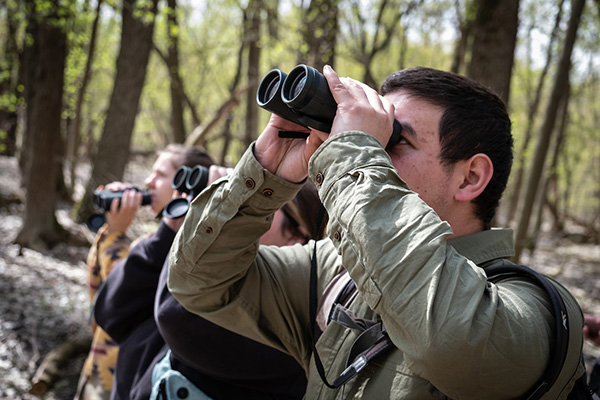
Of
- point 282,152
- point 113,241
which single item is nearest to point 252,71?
point 113,241

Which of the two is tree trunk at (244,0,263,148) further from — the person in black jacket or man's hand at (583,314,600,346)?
man's hand at (583,314,600,346)

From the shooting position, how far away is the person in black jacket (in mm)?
1857

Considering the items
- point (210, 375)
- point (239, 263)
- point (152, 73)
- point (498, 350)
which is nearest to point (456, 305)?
point (498, 350)

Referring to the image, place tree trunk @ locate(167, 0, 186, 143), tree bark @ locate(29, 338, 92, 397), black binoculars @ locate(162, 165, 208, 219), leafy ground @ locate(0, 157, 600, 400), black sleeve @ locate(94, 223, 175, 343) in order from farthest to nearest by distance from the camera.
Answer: tree trunk @ locate(167, 0, 186, 143), leafy ground @ locate(0, 157, 600, 400), tree bark @ locate(29, 338, 92, 397), black sleeve @ locate(94, 223, 175, 343), black binoculars @ locate(162, 165, 208, 219)

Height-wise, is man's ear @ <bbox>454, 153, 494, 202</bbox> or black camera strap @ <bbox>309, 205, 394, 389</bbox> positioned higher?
man's ear @ <bbox>454, 153, 494, 202</bbox>

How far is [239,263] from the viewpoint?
154 centimetres

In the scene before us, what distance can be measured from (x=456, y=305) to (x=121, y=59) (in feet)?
21.6

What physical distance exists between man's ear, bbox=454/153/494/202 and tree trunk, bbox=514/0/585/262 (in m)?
5.03

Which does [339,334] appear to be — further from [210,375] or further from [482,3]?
[482,3]

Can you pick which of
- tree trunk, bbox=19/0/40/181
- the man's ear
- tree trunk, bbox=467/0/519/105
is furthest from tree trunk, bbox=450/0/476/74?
the man's ear

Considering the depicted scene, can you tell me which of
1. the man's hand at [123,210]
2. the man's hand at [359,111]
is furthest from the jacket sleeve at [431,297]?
the man's hand at [123,210]

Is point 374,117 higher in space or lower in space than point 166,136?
higher

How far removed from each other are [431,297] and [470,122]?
1.93ft

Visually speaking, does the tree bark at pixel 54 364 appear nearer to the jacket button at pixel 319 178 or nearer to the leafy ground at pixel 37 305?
the leafy ground at pixel 37 305
